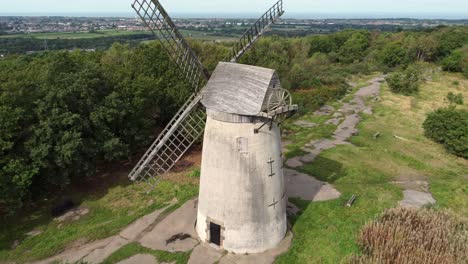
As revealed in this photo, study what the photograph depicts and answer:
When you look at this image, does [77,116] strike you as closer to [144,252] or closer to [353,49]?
[144,252]

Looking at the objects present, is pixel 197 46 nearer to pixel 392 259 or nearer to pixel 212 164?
pixel 212 164

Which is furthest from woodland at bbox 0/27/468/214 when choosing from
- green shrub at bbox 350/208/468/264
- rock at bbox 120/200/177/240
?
green shrub at bbox 350/208/468/264

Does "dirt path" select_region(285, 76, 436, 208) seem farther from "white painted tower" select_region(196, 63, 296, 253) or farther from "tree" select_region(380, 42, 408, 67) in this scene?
"tree" select_region(380, 42, 408, 67)

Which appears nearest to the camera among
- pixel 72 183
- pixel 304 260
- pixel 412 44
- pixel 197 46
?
pixel 304 260

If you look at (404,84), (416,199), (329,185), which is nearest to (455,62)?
(404,84)

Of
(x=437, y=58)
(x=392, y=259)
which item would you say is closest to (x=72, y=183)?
(x=392, y=259)

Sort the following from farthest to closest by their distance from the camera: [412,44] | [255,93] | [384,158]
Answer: [412,44] → [384,158] → [255,93]
